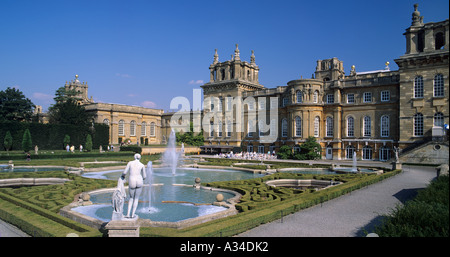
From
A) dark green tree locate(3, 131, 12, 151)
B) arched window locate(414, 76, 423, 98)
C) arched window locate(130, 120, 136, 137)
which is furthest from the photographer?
arched window locate(130, 120, 136, 137)

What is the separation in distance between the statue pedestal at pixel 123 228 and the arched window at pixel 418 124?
36974mm

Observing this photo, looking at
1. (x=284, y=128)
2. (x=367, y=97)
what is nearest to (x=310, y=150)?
(x=284, y=128)

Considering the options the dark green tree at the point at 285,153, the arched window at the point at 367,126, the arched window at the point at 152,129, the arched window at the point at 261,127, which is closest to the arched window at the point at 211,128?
the arched window at the point at 261,127

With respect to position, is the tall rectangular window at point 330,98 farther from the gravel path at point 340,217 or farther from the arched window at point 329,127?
the gravel path at point 340,217

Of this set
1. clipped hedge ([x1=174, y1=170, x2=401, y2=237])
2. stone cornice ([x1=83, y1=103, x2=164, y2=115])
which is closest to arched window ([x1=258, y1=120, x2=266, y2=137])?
stone cornice ([x1=83, y1=103, x2=164, y2=115])

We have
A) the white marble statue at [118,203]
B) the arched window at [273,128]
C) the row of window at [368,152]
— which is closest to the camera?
the white marble statue at [118,203]

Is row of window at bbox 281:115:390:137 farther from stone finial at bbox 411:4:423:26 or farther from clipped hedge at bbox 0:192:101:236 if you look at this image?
A: clipped hedge at bbox 0:192:101:236

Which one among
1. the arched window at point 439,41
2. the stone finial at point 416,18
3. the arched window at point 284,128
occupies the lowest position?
the arched window at point 284,128

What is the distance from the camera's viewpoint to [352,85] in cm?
4266

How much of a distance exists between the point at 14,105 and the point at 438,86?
66.0 metres

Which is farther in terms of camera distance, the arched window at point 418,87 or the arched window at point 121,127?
the arched window at point 121,127

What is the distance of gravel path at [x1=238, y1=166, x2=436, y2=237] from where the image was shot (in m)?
9.70

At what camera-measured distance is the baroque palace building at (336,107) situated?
35000mm

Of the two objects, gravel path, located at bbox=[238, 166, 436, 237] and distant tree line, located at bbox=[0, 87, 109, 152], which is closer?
gravel path, located at bbox=[238, 166, 436, 237]
